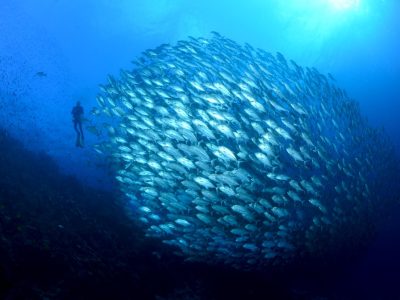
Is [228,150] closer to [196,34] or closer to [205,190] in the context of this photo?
[205,190]

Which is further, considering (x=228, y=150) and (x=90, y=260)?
(x=90, y=260)

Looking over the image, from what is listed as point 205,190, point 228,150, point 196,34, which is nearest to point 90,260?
point 205,190

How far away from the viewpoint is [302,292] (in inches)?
525

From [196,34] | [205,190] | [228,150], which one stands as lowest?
[205,190]

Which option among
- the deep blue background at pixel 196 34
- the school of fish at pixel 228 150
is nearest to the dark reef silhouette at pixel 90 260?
the school of fish at pixel 228 150

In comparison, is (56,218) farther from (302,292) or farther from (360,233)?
(360,233)

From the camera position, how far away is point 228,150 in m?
7.52

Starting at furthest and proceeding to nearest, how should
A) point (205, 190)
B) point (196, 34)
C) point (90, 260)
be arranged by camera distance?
point (196, 34), point (90, 260), point (205, 190)

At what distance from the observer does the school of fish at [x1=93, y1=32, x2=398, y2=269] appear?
799cm

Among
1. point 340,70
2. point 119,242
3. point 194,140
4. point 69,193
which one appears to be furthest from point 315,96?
point 340,70

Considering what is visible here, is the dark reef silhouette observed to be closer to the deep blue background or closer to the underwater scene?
the underwater scene

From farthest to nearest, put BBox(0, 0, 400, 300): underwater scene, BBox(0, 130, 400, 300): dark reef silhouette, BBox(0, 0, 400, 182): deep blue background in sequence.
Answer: BBox(0, 0, 400, 182): deep blue background, BBox(0, 0, 400, 300): underwater scene, BBox(0, 130, 400, 300): dark reef silhouette

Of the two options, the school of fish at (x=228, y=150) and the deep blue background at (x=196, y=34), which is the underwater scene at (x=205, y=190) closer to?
the school of fish at (x=228, y=150)

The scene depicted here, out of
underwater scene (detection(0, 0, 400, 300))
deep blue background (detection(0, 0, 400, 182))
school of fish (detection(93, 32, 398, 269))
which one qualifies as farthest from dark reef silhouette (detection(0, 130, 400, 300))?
deep blue background (detection(0, 0, 400, 182))
